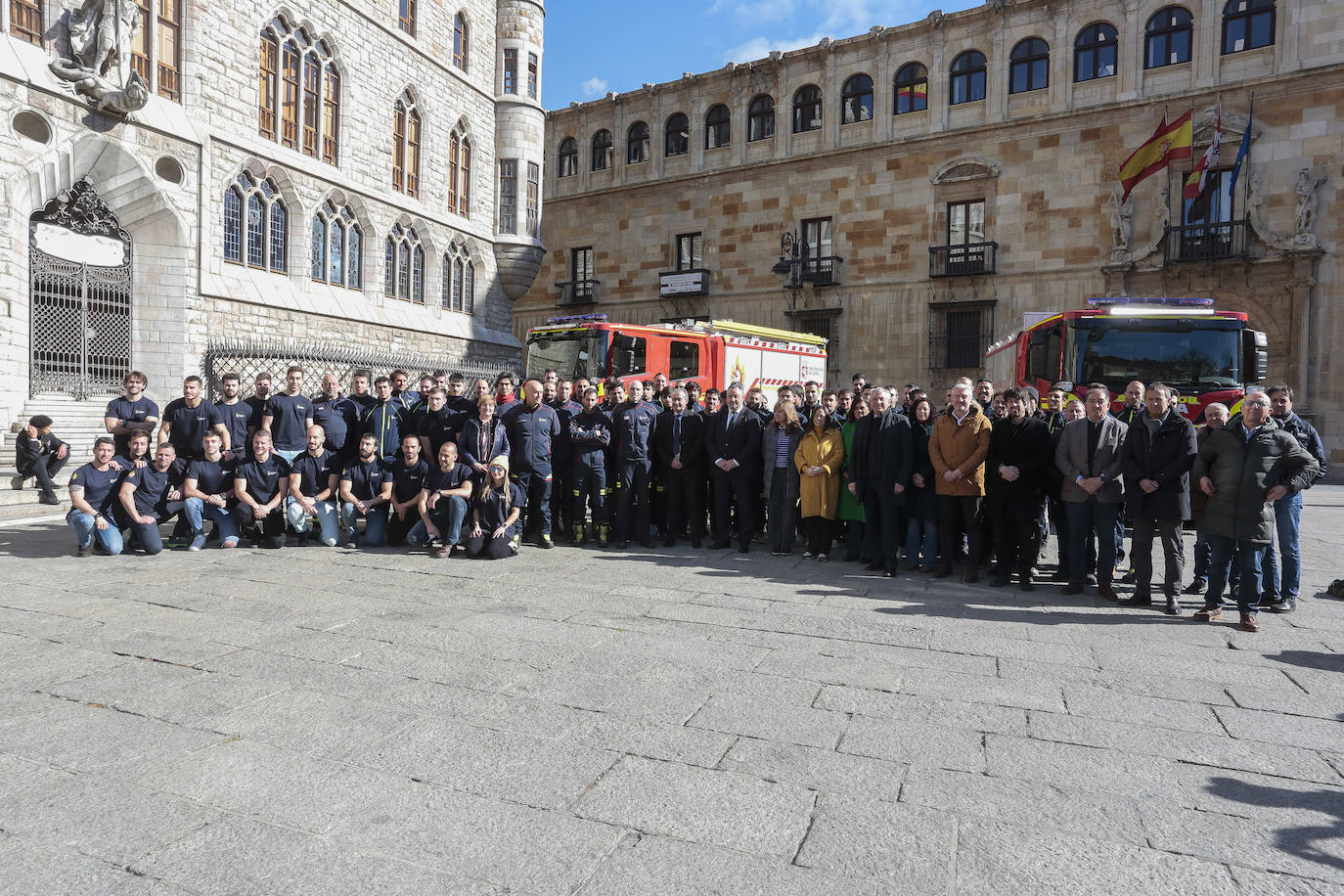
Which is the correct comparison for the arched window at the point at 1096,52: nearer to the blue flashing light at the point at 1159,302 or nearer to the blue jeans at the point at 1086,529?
the blue flashing light at the point at 1159,302

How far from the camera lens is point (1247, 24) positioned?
22.7m

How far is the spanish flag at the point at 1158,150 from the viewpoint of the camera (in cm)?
1898

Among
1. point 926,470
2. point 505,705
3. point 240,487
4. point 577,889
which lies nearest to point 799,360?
point 926,470

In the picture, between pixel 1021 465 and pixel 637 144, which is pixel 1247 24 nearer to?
pixel 637 144

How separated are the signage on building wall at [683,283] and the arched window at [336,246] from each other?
40.2 ft

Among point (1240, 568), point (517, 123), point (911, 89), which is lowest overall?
point (1240, 568)

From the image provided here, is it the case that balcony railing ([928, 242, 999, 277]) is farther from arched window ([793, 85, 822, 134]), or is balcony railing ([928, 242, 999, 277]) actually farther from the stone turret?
the stone turret

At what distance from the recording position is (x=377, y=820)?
119 inches

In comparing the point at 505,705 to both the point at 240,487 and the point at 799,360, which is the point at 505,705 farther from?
the point at 799,360

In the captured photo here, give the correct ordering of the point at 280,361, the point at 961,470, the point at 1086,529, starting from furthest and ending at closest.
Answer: the point at 280,361
the point at 961,470
the point at 1086,529

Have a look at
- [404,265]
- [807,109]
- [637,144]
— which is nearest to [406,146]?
[404,265]

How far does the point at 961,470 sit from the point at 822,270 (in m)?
21.0

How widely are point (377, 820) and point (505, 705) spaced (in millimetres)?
1177

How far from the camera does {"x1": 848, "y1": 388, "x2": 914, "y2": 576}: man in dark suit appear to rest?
8180 millimetres
